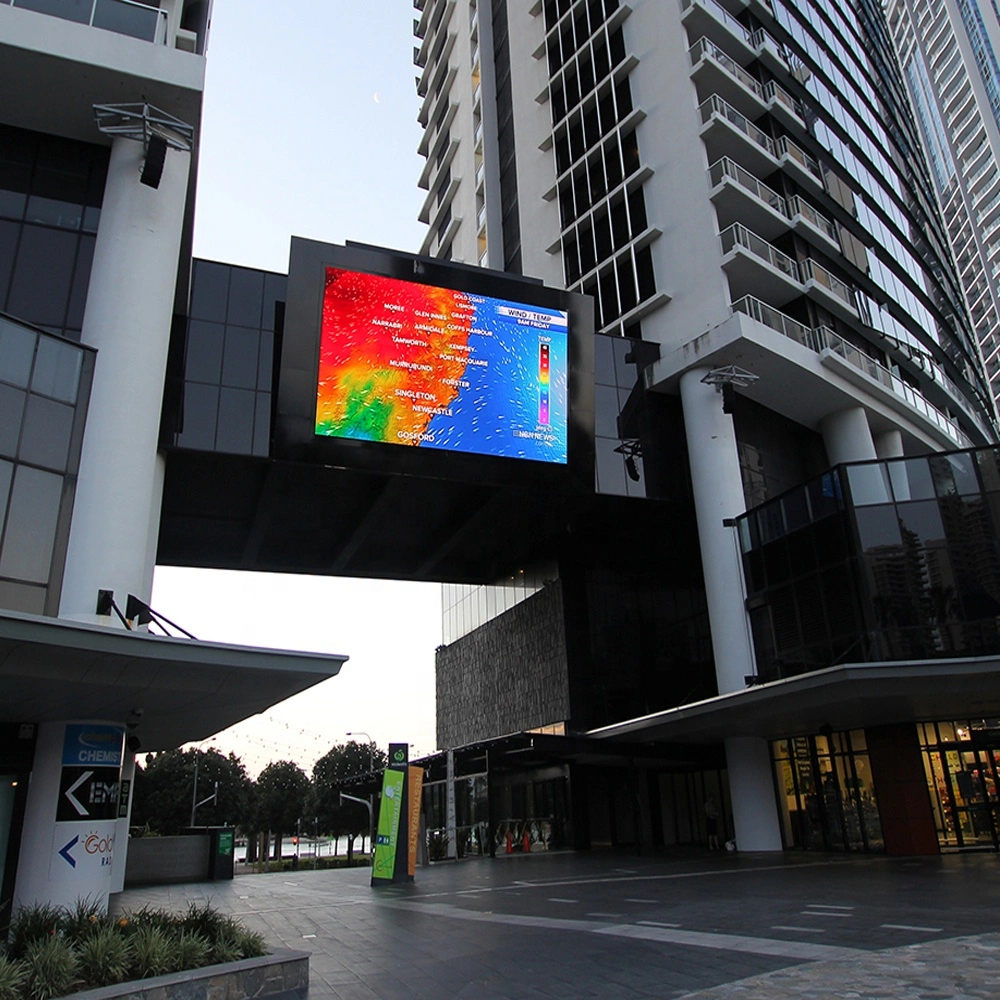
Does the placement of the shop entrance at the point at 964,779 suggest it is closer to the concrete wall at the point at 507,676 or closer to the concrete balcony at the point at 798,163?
the concrete wall at the point at 507,676

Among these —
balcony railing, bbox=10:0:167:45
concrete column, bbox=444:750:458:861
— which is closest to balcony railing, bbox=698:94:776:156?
balcony railing, bbox=10:0:167:45

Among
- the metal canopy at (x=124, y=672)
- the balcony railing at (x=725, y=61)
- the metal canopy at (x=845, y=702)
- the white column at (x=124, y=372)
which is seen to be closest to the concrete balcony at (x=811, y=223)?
the balcony railing at (x=725, y=61)

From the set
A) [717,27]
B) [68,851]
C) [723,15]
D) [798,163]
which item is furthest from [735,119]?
[68,851]

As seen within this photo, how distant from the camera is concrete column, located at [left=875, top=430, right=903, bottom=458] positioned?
38719 mm

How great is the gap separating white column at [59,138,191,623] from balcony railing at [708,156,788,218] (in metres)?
22.5

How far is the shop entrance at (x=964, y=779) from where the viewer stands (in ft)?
81.0

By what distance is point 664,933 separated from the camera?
37.4 ft

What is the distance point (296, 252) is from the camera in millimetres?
26281

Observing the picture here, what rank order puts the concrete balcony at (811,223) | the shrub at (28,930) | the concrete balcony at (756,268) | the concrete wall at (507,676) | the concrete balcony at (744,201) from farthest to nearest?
the concrete wall at (507,676), the concrete balcony at (811,223), the concrete balcony at (744,201), the concrete balcony at (756,268), the shrub at (28,930)

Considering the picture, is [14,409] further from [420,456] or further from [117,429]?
[420,456]

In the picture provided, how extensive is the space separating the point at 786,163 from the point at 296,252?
79.6 ft

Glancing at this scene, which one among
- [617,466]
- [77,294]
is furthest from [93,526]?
[617,466]

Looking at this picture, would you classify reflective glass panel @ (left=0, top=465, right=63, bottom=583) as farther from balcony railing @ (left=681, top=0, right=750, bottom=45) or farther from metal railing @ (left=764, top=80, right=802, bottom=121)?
metal railing @ (left=764, top=80, right=802, bottom=121)

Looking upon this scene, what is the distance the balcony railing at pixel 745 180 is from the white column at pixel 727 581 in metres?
9.21
